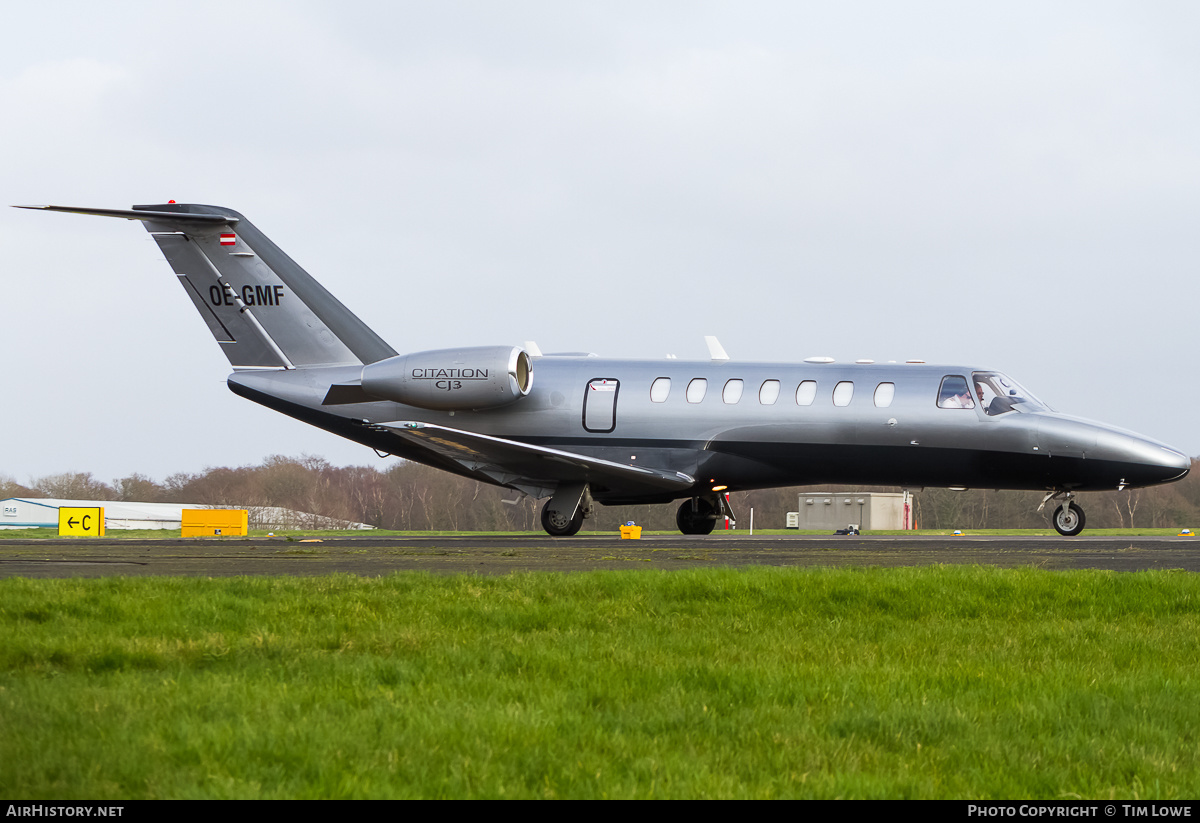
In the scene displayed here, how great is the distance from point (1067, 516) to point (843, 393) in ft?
16.1

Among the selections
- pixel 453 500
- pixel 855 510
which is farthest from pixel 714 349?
pixel 453 500

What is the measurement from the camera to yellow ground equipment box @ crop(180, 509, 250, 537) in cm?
2878

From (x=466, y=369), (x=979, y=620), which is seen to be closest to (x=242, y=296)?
(x=466, y=369)

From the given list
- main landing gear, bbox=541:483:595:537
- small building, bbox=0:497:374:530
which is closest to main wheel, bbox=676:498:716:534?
main landing gear, bbox=541:483:595:537

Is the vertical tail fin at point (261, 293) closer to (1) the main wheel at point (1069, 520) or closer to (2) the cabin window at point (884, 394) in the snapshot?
(2) the cabin window at point (884, 394)

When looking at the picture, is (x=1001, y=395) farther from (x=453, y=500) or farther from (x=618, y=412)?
(x=453, y=500)

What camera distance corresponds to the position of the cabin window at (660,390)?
69.3 ft

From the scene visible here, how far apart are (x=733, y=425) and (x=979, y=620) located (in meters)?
13.0

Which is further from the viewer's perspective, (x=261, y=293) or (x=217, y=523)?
(x=217, y=523)

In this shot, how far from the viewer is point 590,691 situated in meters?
5.00

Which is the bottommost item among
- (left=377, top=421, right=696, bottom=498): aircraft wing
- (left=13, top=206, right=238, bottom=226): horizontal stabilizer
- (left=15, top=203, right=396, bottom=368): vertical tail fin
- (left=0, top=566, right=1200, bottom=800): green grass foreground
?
(left=0, top=566, right=1200, bottom=800): green grass foreground

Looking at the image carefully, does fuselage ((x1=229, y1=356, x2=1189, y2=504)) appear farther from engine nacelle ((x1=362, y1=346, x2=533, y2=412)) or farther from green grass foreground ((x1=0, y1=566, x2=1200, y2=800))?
green grass foreground ((x1=0, y1=566, x2=1200, y2=800))

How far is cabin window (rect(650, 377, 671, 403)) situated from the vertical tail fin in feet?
18.5

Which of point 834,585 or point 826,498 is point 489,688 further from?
point 826,498
